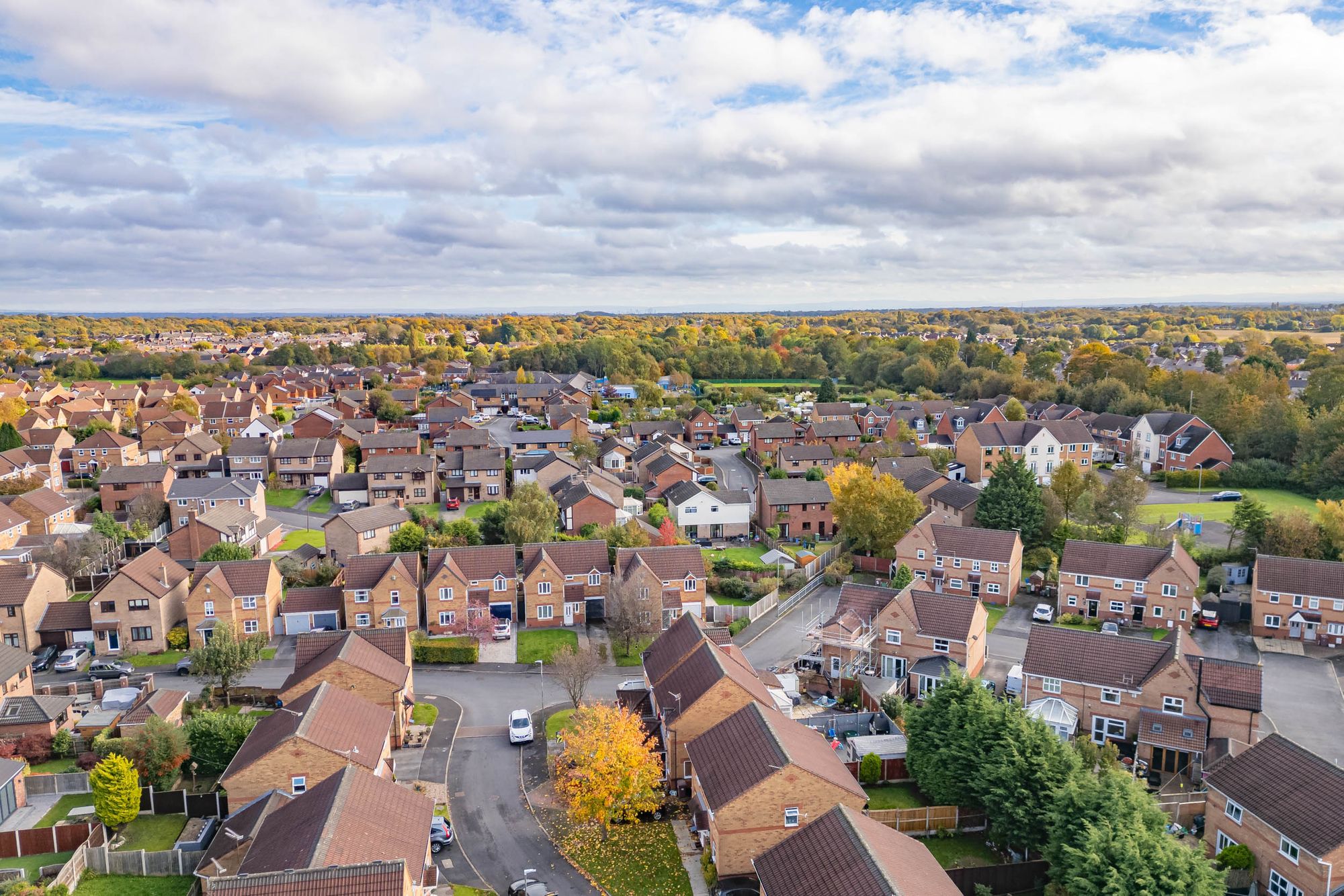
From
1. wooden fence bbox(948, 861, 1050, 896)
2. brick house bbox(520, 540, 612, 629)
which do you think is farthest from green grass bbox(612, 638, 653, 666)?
wooden fence bbox(948, 861, 1050, 896)

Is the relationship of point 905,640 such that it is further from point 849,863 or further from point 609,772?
point 849,863

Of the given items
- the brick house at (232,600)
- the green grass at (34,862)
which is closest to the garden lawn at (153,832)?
the green grass at (34,862)

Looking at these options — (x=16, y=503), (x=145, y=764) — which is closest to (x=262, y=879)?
(x=145, y=764)

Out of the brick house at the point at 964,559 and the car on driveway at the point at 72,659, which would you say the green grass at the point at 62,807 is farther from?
the brick house at the point at 964,559

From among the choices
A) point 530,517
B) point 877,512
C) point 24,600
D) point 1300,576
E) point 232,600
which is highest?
point 877,512

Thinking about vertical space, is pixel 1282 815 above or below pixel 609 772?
above

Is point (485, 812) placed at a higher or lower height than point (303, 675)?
lower

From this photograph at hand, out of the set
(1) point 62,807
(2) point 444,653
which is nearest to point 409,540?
(2) point 444,653

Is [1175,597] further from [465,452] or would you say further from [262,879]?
[465,452]
